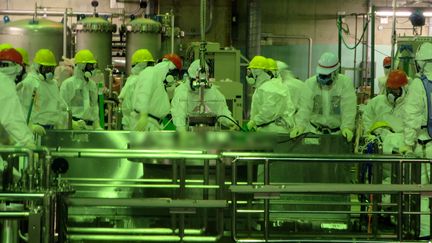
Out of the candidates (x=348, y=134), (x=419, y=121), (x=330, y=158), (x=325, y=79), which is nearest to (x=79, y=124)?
(x=325, y=79)

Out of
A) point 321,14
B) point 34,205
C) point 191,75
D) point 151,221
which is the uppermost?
point 321,14

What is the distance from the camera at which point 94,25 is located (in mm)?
15383

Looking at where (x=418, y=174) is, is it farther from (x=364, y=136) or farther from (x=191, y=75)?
(x=191, y=75)

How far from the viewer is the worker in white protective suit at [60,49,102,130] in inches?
419

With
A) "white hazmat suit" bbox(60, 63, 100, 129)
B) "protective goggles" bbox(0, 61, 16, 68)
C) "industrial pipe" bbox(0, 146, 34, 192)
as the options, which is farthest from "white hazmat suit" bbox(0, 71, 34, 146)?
"white hazmat suit" bbox(60, 63, 100, 129)

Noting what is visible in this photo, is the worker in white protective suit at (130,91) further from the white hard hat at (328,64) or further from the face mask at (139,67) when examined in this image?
the white hard hat at (328,64)

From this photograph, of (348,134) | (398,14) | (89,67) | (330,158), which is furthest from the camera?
(398,14)

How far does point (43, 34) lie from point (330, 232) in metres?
9.62

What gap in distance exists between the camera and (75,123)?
401 inches

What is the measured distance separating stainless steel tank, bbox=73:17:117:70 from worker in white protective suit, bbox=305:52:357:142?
7147 mm

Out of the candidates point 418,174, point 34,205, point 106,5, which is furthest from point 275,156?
point 106,5

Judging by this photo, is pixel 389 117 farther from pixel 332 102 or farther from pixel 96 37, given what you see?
pixel 96 37

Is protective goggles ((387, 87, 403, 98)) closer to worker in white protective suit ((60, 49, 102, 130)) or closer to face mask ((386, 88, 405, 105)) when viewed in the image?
face mask ((386, 88, 405, 105))

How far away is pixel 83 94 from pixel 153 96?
1259 mm
